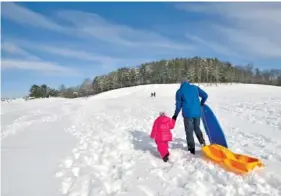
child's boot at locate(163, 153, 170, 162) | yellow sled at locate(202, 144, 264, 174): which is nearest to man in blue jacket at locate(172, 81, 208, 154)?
child's boot at locate(163, 153, 170, 162)

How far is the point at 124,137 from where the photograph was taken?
11.5 meters

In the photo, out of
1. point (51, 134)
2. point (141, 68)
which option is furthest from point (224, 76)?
point (51, 134)

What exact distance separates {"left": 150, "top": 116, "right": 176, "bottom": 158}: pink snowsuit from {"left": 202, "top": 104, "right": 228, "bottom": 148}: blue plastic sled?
1153 millimetres

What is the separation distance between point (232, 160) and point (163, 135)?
7.02 ft

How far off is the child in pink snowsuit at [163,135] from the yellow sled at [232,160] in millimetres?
1063

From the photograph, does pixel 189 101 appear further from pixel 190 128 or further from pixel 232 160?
pixel 232 160

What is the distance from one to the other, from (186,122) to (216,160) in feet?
5.29

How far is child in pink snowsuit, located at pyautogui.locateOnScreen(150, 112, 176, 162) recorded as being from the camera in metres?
7.80

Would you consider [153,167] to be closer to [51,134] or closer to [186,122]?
[186,122]

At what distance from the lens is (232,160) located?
6.37m

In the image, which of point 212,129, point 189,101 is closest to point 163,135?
point 189,101

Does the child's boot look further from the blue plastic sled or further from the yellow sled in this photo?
the blue plastic sled

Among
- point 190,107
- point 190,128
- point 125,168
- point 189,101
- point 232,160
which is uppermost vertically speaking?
point 189,101

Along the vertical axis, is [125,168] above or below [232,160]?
below
